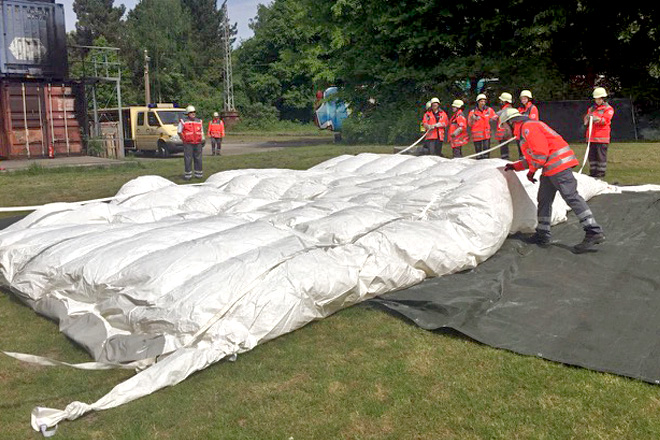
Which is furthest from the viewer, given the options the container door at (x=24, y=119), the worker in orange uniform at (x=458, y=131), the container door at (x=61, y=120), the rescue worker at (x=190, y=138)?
the container door at (x=61, y=120)

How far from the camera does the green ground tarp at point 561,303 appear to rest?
4375mm

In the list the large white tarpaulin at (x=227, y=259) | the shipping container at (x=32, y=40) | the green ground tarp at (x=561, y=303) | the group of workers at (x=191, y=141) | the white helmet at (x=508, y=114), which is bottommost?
the green ground tarp at (x=561, y=303)

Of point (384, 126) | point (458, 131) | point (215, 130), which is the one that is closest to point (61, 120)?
point (215, 130)

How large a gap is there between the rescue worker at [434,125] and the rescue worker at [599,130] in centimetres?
340

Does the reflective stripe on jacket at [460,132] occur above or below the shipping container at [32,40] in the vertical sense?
below

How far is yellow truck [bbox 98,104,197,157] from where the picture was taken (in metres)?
24.2

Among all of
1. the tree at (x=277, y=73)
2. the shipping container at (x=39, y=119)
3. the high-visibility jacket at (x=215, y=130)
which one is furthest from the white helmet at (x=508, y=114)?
the tree at (x=277, y=73)

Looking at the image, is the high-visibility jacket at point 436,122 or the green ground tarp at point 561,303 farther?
the high-visibility jacket at point 436,122

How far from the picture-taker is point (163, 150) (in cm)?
2447

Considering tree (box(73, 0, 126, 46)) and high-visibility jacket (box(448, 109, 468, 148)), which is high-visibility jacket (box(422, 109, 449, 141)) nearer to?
high-visibility jacket (box(448, 109, 468, 148))

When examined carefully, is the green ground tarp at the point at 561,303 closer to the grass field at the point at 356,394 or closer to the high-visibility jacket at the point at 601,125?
the grass field at the point at 356,394

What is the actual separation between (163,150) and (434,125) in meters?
13.5

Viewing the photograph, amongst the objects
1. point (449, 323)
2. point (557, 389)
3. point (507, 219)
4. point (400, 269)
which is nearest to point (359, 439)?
point (557, 389)

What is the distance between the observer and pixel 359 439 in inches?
136
